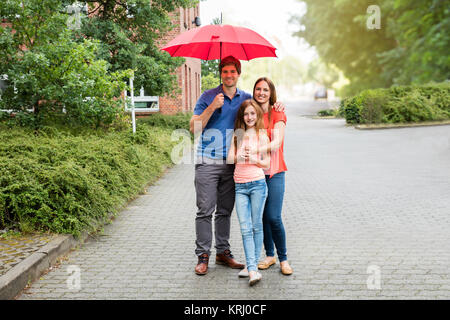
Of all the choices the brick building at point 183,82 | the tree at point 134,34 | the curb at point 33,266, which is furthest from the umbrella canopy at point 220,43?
the brick building at point 183,82

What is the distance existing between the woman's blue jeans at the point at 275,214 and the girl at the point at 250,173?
3.9 inches

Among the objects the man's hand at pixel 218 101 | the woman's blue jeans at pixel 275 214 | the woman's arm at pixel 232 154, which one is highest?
the man's hand at pixel 218 101

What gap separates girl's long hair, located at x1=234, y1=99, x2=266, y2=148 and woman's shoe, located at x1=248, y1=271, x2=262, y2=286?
3.67ft

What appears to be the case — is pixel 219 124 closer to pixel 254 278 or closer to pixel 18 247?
pixel 254 278

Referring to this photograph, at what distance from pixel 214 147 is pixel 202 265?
1103 mm

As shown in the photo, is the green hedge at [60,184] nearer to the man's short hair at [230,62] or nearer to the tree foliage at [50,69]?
the tree foliage at [50,69]

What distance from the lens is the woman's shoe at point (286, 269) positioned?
4.71 meters


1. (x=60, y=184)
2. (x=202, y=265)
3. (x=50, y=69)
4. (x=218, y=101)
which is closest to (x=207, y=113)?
(x=218, y=101)

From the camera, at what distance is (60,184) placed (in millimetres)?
6090

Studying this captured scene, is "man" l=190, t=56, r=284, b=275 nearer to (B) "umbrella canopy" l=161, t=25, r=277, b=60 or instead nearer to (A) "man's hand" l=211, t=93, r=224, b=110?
(A) "man's hand" l=211, t=93, r=224, b=110

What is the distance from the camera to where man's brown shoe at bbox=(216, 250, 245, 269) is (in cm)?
493

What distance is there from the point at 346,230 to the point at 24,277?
377 centimetres

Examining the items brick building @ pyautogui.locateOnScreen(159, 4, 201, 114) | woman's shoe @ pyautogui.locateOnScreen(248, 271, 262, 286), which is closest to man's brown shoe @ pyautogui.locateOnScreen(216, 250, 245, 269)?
woman's shoe @ pyautogui.locateOnScreen(248, 271, 262, 286)
